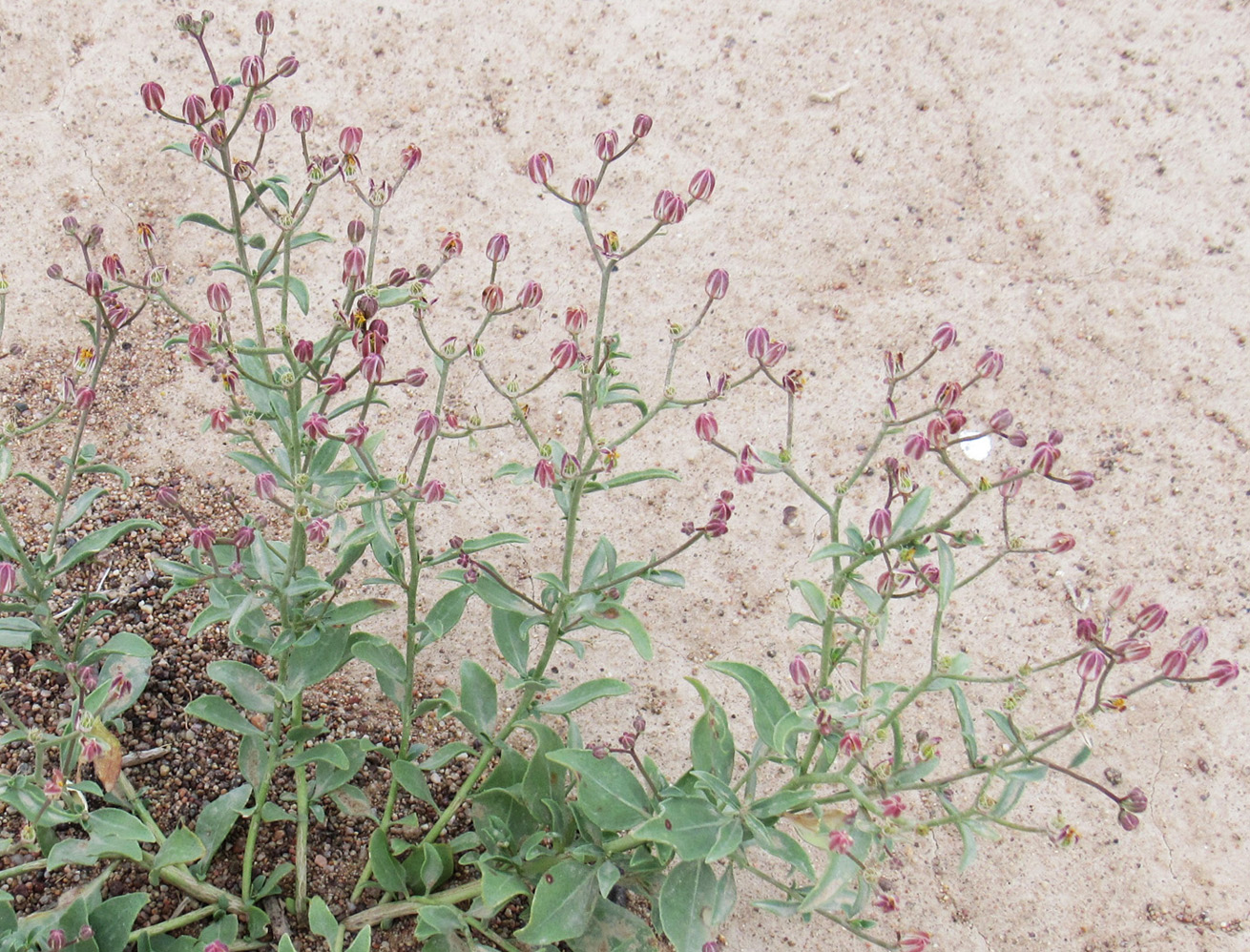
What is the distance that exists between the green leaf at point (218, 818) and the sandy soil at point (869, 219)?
1.00 m

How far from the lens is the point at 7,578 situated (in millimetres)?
2145

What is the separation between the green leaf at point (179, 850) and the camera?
2.30 m

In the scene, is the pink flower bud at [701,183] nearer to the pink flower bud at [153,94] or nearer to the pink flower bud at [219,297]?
the pink flower bud at [219,297]

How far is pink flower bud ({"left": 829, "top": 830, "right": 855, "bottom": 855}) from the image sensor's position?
198 cm

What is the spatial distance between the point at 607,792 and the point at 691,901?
0.28 m

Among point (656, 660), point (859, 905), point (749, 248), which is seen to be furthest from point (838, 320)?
point (859, 905)

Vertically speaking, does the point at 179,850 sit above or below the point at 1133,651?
below

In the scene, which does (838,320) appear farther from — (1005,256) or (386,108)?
(386,108)

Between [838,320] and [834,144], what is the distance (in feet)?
3.17

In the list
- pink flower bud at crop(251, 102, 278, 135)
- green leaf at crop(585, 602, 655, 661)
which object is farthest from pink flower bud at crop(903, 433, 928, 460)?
pink flower bud at crop(251, 102, 278, 135)

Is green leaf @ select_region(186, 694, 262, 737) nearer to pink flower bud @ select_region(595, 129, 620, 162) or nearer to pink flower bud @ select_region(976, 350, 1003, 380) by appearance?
pink flower bud @ select_region(595, 129, 620, 162)

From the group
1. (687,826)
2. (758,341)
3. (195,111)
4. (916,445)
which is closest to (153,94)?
(195,111)

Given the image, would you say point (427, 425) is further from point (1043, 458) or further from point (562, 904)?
point (1043, 458)

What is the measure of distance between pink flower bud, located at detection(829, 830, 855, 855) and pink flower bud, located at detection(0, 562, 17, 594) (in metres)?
1.63
